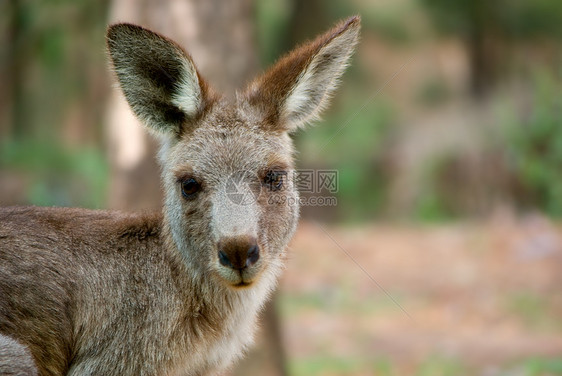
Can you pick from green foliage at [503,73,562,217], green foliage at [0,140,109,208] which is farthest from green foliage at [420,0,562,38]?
green foliage at [0,140,109,208]

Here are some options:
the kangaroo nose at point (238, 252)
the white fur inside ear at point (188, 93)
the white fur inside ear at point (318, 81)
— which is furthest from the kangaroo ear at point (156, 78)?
the kangaroo nose at point (238, 252)

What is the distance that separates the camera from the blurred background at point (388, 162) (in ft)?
31.1

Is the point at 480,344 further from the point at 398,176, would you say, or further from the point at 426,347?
the point at 398,176

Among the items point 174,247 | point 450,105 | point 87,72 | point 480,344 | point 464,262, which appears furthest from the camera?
point 87,72

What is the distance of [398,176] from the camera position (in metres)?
23.0

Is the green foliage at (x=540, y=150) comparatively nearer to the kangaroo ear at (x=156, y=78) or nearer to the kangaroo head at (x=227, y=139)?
the kangaroo head at (x=227, y=139)

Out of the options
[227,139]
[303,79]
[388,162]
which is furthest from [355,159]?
[227,139]

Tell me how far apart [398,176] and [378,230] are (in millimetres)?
3306

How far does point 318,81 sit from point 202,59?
3.06 m

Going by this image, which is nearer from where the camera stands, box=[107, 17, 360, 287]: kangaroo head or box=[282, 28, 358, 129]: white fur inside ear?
box=[107, 17, 360, 287]: kangaroo head

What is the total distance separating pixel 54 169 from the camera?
23.2m

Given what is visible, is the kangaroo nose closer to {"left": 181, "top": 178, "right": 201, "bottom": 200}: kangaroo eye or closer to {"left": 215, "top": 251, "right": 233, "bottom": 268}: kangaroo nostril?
{"left": 215, "top": 251, "right": 233, "bottom": 268}: kangaroo nostril

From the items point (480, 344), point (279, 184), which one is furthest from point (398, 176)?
point (279, 184)

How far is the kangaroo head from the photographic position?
17.7ft
